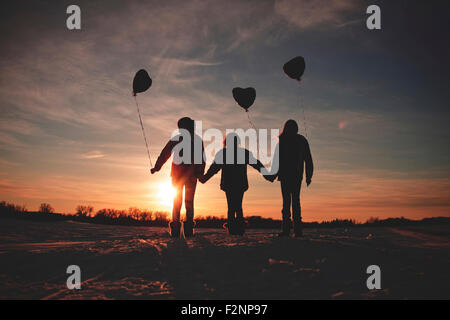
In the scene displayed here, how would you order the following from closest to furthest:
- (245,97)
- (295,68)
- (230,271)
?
1. (230,271)
2. (295,68)
3. (245,97)

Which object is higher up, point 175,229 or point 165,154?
point 165,154

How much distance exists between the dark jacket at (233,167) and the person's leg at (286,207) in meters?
1.05

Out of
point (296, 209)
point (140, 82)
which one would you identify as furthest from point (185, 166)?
point (140, 82)

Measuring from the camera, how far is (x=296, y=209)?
7223mm

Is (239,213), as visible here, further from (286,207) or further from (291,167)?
(291,167)

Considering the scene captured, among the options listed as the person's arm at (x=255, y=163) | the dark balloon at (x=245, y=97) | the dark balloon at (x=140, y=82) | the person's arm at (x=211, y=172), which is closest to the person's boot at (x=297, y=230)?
the person's arm at (x=255, y=163)

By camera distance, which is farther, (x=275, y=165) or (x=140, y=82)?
(x=140, y=82)

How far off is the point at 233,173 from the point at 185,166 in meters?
1.23

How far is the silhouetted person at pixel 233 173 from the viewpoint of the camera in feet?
26.0

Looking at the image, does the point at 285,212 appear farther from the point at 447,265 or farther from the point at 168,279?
the point at 168,279

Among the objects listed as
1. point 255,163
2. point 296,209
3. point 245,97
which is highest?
point 245,97

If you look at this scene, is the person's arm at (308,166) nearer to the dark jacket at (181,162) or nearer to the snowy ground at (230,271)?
the snowy ground at (230,271)

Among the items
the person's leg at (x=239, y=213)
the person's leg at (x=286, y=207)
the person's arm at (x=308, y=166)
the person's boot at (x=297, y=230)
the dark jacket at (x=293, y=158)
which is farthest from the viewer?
the person's leg at (x=239, y=213)
